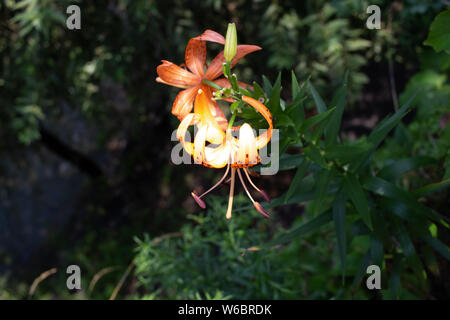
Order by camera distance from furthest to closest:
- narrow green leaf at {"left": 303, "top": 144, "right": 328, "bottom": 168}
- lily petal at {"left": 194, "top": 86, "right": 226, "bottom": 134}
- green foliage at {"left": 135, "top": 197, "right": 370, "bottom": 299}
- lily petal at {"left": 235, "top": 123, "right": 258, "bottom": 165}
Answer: green foliage at {"left": 135, "top": 197, "right": 370, "bottom": 299}
narrow green leaf at {"left": 303, "top": 144, "right": 328, "bottom": 168}
lily petal at {"left": 194, "top": 86, "right": 226, "bottom": 134}
lily petal at {"left": 235, "top": 123, "right": 258, "bottom": 165}

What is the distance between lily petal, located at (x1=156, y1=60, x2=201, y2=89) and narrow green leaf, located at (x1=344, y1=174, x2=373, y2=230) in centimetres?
53

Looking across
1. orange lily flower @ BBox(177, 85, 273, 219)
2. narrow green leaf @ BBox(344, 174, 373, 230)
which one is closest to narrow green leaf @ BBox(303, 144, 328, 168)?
narrow green leaf @ BBox(344, 174, 373, 230)

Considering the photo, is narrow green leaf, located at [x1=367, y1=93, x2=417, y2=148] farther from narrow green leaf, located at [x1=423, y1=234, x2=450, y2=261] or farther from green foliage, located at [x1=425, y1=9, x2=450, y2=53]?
narrow green leaf, located at [x1=423, y1=234, x2=450, y2=261]

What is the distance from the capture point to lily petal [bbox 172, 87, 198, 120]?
2.65 ft

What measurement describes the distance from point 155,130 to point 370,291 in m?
3.00

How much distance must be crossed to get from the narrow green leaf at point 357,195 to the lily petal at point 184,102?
0.52 metres

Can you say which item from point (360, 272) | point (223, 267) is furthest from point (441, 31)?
point (223, 267)

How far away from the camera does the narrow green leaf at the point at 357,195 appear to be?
3.25ft

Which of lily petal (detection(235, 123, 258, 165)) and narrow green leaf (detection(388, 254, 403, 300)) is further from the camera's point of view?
narrow green leaf (detection(388, 254, 403, 300))

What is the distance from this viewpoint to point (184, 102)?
81 cm

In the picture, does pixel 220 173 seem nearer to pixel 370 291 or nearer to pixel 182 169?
pixel 182 169

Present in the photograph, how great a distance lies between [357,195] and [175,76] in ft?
1.93

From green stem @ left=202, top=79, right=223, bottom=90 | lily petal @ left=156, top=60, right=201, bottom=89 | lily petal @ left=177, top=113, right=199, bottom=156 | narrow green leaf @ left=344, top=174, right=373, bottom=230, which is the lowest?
narrow green leaf @ left=344, top=174, right=373, bottom=230

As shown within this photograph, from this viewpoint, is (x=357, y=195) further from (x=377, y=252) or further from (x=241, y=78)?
(x=241, y=78)
